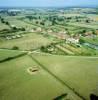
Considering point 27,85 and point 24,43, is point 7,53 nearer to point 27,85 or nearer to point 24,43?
point 24,43

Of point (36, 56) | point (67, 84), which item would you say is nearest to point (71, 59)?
point (36, 56)

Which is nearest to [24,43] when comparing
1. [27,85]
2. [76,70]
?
[76,70]

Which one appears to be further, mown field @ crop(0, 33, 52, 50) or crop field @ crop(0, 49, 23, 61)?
mown field @ crop(0, 33, 52, 50)

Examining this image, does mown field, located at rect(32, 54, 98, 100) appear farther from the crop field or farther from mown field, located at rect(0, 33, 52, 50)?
mown field, located at rect(0, 33, 52, 50)

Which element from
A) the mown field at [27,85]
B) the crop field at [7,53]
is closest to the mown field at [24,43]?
the crop field at [7,53]

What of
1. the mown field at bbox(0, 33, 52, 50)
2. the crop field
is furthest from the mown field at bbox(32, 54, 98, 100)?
the mown field at bbox(0, 33, 52, 50)
